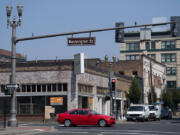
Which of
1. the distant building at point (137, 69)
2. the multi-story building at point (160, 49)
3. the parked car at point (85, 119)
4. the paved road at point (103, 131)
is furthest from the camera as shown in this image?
the multi-story building at point (160, 49)

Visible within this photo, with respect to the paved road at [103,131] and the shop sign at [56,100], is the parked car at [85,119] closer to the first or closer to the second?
the paved road at [103,131]

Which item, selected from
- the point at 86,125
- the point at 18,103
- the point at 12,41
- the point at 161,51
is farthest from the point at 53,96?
the point at 161,51

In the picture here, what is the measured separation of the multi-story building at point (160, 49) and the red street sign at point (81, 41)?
69.3 meters

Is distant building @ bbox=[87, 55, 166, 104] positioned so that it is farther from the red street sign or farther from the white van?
the red street sign

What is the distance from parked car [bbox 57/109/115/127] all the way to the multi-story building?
64043 millimetres

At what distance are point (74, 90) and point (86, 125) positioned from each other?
9.29m

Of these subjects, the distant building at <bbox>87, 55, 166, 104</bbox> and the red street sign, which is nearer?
the red street sign

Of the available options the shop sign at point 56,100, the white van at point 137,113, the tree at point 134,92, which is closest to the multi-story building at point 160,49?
the tree at point 134,92

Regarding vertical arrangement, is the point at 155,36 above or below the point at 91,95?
above

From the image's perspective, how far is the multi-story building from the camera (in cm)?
9456

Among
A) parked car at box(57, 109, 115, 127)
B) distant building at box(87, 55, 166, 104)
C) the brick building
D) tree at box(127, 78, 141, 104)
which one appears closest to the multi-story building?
distant building at box(87, 55, 166, 104)

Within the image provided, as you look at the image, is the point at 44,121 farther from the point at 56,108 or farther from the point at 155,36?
the point at 155,36

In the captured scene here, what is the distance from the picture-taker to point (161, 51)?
95.4m

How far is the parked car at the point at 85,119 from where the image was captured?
30.9 meters
